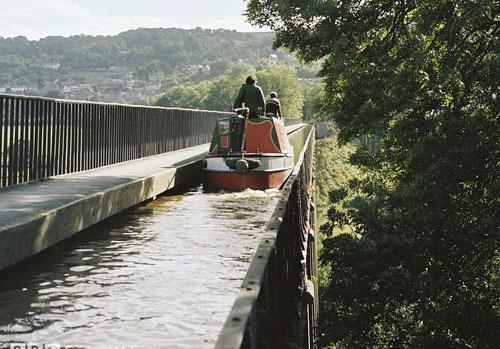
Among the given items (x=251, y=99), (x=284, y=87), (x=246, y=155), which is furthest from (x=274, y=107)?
(x=284, y=87)

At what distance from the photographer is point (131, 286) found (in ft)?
22.2

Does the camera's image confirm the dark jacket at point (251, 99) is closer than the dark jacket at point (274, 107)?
Yes

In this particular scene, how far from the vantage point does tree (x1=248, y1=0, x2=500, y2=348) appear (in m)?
9.55

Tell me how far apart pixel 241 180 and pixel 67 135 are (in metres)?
4.58

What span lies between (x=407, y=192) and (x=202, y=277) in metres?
3.71

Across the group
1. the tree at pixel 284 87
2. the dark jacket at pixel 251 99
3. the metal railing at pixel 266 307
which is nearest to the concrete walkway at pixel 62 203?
the metal railing at pixel 266 307

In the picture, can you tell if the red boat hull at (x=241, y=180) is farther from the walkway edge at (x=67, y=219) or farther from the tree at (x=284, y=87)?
the tree at (x=284, y=87)

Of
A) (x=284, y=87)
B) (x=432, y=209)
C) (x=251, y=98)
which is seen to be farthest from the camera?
(x=284, y=87)

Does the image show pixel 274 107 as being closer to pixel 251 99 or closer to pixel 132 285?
pixel 251 99

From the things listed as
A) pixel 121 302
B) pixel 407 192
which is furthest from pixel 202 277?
pixel 407 192

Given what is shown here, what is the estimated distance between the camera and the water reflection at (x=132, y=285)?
17.3ft

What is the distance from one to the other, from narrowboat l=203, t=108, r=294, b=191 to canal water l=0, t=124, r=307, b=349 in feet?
17.4

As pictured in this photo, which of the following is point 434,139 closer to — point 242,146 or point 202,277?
point 202,277

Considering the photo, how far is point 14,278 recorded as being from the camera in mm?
6820
